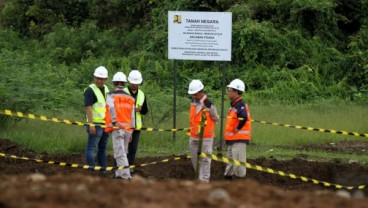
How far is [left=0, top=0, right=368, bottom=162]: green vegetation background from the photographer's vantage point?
23344 mm

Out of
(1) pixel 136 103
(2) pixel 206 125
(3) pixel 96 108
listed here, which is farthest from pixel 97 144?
(2) pixel 206 125

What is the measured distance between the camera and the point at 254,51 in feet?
93.4

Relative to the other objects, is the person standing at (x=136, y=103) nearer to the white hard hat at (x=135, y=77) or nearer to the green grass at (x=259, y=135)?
the white hard hat at (x=135, y=77)

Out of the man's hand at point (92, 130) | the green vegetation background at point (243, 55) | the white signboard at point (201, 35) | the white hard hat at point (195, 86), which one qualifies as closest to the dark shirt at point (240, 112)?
the white hard hat at point (195, 86)

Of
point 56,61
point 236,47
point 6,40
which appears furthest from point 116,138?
point 6,40

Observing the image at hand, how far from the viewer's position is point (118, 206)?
7.06 m

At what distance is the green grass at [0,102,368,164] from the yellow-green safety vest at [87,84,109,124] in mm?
2803

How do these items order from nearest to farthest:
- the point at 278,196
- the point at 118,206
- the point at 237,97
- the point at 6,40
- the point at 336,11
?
the point at 118,206 → the point at 278,196 → the point at 237,97 → the point at 336,11 → the point at 6,40

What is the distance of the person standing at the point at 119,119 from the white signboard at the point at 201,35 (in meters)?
3.96

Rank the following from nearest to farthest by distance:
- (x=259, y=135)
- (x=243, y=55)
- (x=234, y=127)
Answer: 1. (x=234, y=127)
2. (x=259, y=135)
3. (x=243, y=55)

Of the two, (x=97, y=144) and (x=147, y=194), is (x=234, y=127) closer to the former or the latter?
(x=97, y=144)

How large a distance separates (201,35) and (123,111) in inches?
169

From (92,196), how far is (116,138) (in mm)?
7180

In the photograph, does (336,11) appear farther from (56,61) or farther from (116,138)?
(116,138)
